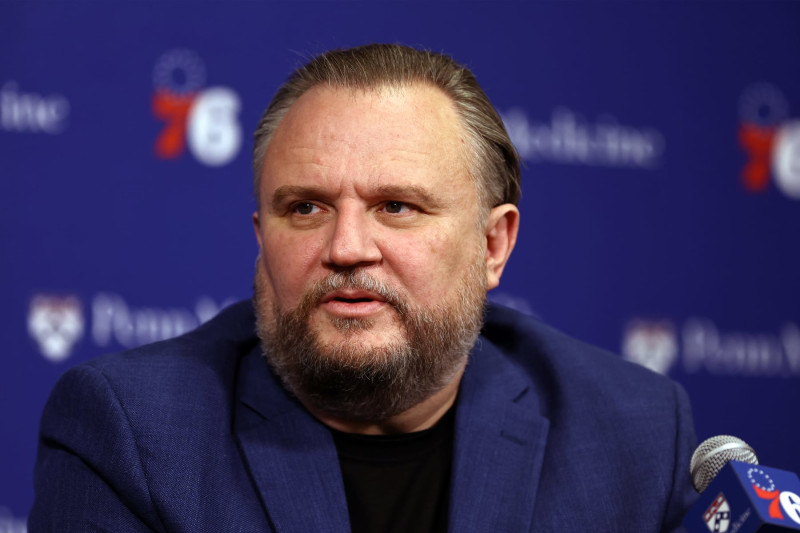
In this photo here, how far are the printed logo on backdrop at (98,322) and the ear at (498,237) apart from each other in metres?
1.20

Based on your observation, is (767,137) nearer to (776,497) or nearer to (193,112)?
(193,112)

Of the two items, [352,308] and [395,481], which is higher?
[352,308]

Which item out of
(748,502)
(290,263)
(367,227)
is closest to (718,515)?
(748,502)

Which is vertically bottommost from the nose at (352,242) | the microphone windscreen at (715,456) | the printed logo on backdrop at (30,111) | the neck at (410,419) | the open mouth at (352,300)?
the neck at (410,419)

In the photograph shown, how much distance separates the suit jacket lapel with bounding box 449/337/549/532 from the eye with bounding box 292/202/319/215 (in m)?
0.66

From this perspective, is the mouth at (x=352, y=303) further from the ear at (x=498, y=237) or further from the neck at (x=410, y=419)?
the ear at (x=498, y=237)

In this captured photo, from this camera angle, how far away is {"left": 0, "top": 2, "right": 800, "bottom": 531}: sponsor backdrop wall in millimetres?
3043

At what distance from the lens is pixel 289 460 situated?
6.50 ft

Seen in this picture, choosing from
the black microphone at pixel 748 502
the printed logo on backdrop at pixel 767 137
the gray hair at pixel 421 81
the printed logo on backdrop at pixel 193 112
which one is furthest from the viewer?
the printed logo on backdrop at pixel 767 137

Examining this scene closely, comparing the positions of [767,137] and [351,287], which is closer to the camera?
[351,287]

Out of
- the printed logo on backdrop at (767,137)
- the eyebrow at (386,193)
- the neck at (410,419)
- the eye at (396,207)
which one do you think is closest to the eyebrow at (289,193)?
the eyebrow at (386,193)

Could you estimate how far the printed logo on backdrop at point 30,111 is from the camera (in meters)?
2.99

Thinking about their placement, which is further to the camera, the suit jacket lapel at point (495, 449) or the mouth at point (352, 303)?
the suit jacket lapel at point (495, 449)

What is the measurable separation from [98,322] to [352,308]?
1514 millimetres
